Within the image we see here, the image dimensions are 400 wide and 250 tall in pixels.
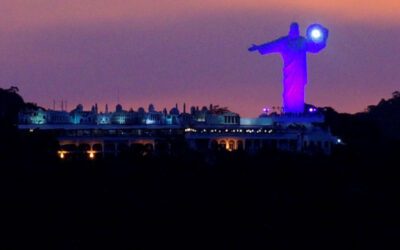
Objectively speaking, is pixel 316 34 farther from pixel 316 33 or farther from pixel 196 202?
pixel 196 202

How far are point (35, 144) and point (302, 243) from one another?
16.4m

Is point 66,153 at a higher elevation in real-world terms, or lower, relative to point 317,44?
→ lower

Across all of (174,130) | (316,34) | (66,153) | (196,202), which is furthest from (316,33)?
(196,202)

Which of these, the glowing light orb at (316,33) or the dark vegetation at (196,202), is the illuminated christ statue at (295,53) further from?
the dark vegetation at (196,202)

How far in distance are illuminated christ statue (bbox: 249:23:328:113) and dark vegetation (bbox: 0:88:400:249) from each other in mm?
19728

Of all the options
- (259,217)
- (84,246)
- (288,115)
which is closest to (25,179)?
(84,246)

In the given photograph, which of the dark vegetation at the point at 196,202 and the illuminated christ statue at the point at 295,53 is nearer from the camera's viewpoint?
the dark vegetation at the point at 196,202

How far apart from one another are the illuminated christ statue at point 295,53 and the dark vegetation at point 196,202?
64.7ft

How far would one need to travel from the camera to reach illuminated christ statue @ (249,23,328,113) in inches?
2484

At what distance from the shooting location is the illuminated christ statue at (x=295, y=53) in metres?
63.1

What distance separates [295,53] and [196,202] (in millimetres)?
28946

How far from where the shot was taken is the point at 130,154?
1721 inches

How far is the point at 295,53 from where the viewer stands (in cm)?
6350

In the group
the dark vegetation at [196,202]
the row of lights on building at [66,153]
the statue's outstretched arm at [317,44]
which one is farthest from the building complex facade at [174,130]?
the dark vegetation at [196,202]
